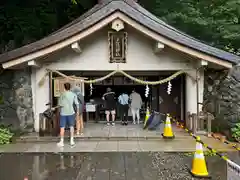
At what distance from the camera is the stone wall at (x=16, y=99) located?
12.0 meters

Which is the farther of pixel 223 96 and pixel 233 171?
pixel 223 96

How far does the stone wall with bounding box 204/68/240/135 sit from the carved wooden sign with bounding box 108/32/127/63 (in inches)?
140

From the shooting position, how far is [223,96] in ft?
38.3

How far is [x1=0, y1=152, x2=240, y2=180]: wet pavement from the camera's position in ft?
22.1

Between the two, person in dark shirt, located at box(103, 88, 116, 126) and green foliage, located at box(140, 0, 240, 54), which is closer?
person in dark shirt, located at box(103, 88, 116, 126)

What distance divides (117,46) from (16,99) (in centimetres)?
454

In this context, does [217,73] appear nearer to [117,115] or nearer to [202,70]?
[202,70]

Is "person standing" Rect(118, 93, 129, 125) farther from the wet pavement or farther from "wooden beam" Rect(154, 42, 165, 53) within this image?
the wet pavement

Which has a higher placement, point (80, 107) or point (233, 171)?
point (80, 107)

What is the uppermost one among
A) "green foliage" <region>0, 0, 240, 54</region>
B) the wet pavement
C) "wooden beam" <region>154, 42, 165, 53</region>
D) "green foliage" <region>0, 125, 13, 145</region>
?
"green foliage" <region>0, 0, 240, 54</region>

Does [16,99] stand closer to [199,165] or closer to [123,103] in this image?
[123,103]

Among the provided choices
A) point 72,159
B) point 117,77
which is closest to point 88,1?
point 117,77

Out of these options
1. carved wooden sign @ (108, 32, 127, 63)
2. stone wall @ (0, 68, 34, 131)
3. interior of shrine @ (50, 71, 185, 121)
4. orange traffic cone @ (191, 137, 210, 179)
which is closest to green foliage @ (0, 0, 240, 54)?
stone wall @ (0, 68, 34, 131)

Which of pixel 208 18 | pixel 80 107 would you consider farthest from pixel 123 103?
pixel 208 18
